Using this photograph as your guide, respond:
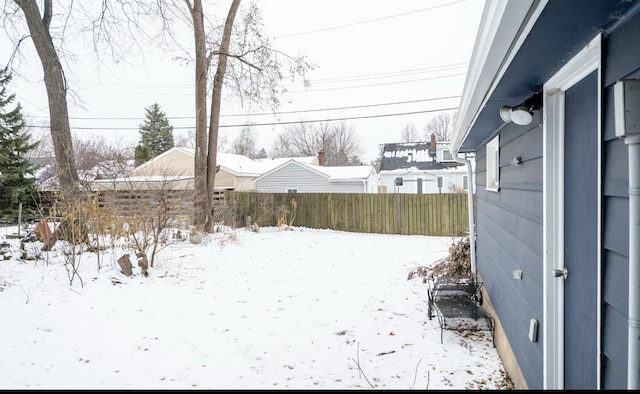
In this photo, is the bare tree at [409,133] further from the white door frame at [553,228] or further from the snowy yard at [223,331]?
the white door frame at [553,228]

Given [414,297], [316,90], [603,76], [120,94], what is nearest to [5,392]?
[603,76]

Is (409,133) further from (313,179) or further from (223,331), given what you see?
(223,331)

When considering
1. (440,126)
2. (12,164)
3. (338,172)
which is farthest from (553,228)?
(440,126)

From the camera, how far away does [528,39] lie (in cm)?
145

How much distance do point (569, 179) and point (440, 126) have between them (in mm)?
→ 37248

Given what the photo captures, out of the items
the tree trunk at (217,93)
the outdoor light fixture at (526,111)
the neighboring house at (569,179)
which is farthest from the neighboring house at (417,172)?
the outdoor light fixture at (526,111)

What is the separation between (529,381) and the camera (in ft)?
7.65

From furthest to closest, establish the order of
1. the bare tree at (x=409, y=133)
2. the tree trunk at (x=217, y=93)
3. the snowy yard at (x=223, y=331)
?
the bare tree at (x=409, y=133), the tree trunk at (x=217, y=93), the snowy yard at (x=223, y=331)

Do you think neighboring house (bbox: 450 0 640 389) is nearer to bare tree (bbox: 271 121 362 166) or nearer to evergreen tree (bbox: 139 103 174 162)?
evergreen tree (bbox: 139 103 174 162)

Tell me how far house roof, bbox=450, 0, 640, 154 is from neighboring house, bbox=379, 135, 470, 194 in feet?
65.0

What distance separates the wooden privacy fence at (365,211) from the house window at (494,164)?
677cm

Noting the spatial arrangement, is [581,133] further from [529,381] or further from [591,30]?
[529,381]

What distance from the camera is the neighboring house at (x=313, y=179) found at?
16858 millimetres

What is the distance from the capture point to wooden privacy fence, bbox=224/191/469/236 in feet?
37.5
